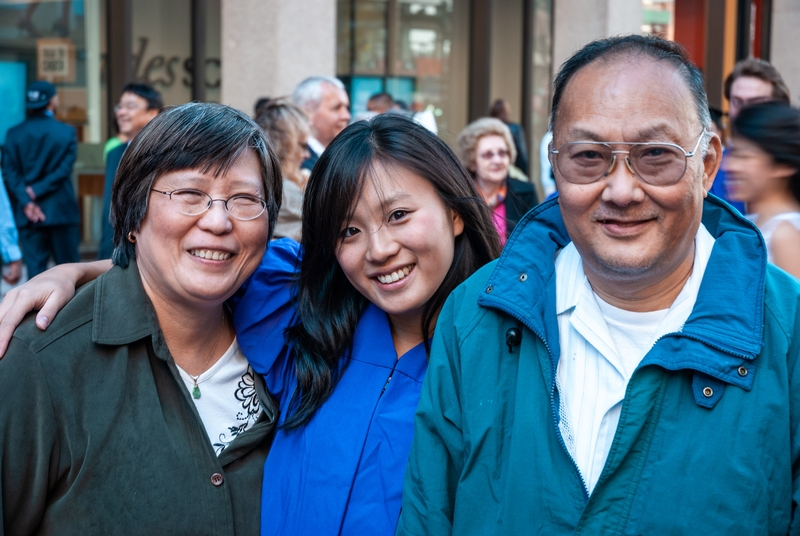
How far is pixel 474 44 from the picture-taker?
12.5 meters

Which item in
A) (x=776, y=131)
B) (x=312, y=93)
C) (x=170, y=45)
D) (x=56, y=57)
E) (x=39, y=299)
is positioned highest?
(x=170, y=45)

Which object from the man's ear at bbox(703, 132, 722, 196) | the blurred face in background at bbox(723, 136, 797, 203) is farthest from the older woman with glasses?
the blurred face in background at bbox(723, 136, 797, 203)

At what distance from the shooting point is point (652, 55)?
1918 mm

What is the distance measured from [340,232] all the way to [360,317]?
0.31 metres

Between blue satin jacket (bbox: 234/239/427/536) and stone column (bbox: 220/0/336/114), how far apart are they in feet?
21.7

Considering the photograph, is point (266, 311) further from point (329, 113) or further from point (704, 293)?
point (329, 113)

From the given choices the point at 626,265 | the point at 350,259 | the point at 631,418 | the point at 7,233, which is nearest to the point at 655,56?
the point at 626,265

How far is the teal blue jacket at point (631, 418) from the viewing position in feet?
5.51

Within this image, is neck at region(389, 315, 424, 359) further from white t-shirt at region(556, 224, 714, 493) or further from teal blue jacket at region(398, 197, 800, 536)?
white t-shirt at region(556, 224, 714, 493)

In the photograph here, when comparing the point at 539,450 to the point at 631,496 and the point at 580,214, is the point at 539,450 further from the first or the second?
the point at 580,214

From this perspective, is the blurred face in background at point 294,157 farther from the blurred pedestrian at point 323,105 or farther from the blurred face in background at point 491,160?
the blurred face in background at point 491,160

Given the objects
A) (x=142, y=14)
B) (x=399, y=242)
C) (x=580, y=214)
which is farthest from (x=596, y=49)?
(x=142, y=14)

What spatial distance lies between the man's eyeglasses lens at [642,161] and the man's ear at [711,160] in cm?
15

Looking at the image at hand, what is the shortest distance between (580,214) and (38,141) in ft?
23.4
